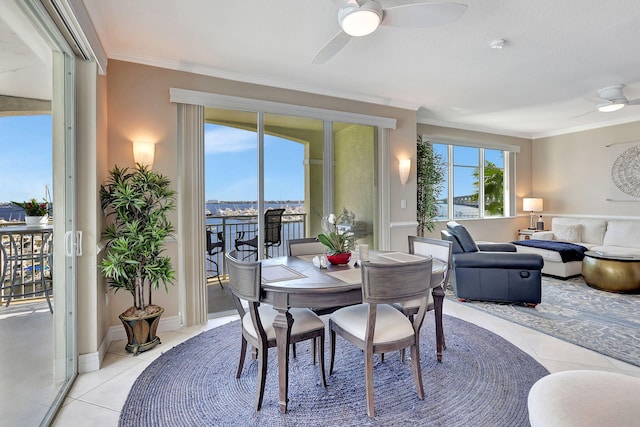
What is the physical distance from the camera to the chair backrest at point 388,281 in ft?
5.74

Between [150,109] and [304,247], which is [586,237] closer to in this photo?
[304,247]

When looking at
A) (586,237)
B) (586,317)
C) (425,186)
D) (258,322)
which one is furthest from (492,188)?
(258,322)

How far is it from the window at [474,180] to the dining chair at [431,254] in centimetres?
324

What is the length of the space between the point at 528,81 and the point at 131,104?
4.42 m

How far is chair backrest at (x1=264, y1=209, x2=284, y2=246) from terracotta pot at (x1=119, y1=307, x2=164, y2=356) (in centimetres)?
141

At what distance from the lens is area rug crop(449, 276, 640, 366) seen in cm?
272

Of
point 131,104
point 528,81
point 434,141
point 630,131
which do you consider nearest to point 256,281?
point 131,104

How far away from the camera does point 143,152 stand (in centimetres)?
293

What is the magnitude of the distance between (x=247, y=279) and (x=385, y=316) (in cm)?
93

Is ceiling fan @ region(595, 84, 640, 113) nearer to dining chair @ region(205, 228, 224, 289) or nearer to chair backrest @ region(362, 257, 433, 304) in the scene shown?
chair backrest @ region(362, 257, 433, 304)

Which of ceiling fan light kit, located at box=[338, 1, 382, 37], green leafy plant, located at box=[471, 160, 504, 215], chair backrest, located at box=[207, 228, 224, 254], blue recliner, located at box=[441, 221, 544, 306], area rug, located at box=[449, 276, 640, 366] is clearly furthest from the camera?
green leafy plant, located at box=[471, 160, 504, 215]

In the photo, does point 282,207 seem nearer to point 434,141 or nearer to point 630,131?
point 434,141

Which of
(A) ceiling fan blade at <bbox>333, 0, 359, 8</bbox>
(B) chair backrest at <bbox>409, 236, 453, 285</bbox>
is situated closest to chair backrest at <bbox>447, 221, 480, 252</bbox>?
(B) chair backrest at <bbox>409, 236, 453, 285</bbox>

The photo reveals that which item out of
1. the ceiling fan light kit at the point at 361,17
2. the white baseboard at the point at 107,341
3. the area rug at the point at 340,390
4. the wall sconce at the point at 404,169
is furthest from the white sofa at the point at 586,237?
the white baseboard at the point at 107,341
